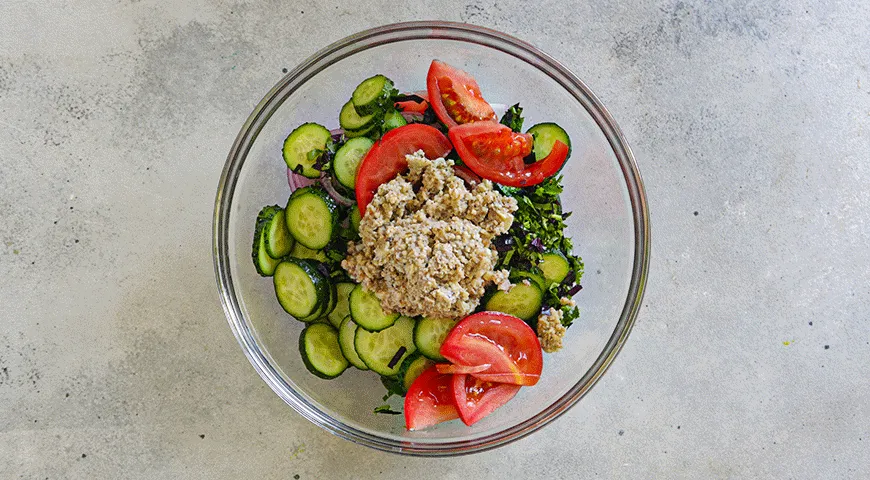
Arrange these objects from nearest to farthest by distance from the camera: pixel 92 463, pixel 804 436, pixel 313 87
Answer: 1. pixel 313 87
2. pixel 92 463
3. pixel 804 436

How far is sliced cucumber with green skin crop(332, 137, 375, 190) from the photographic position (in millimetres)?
2139

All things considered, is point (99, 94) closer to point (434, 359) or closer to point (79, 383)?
point (79, 383)

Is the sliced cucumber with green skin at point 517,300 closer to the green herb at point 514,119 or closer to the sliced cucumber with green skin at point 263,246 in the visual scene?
the green herb at point 514,119

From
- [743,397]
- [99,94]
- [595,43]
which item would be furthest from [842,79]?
[99,94]

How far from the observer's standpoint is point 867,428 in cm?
279

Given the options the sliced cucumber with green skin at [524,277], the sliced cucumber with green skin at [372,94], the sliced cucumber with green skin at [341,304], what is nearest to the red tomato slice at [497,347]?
the sliced cucumber with green skin at [524,277]

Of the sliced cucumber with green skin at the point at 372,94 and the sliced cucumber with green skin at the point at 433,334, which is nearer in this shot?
the sliced cucumber with green skin at the point at 433,334

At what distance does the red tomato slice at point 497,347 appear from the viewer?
2.05 m

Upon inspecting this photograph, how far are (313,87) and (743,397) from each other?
1934 mm

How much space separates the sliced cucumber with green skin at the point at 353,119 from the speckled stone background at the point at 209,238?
45 cm

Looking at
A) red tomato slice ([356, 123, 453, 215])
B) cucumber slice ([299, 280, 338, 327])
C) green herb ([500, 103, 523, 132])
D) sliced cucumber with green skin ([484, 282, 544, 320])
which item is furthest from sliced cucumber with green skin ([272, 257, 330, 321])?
green herb ([500, 103, 523, 132])

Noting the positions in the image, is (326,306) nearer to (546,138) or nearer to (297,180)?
(297,180)

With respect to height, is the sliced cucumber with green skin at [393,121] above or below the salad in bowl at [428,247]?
above

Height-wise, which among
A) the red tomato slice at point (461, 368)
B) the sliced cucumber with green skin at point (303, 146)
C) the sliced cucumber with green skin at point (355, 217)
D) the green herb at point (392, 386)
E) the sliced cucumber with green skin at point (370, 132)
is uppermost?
the sliced cucumber with green skin at point (370, 132)
